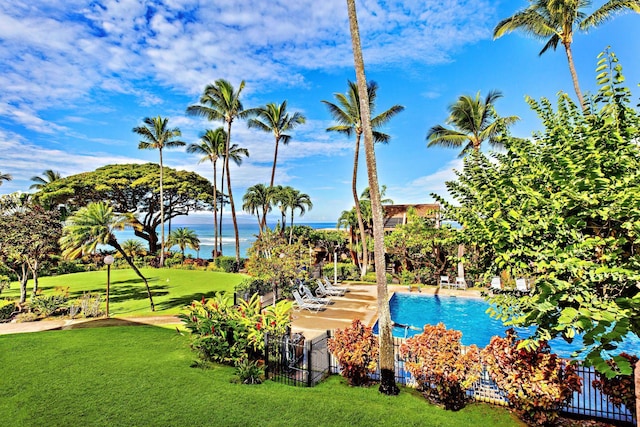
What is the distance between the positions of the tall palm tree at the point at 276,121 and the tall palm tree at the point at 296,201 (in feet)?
15.2

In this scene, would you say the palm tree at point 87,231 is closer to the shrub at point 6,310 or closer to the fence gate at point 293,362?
the shrub at point 6,310

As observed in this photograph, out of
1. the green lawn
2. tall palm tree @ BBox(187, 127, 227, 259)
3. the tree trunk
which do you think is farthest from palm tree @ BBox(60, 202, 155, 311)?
tall palm tree @ BBox(187, 127, 227, 259)

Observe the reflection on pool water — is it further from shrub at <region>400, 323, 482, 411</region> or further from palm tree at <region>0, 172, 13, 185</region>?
palm tree at <region>0, 172, 13, 185</region>

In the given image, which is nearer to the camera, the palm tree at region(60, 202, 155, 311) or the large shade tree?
the palm tree at region(60, 202, 155, 311)

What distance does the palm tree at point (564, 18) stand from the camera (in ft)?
37.6

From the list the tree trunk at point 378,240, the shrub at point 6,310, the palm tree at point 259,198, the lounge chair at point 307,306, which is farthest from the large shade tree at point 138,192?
the tree trunk at point 378,240

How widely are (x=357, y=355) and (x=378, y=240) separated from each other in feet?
8.53

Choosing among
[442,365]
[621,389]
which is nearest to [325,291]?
[442,365]

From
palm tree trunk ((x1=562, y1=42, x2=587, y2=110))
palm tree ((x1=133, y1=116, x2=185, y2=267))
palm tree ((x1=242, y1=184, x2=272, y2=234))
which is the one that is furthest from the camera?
palm tree ((x1=242, y1=184, x2=272, y2=234))

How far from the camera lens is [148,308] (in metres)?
13.9

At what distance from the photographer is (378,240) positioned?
6715 mm

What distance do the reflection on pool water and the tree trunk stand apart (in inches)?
194

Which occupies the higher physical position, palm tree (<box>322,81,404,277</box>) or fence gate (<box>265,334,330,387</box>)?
palm tree (<box>322,81,404,277</box>)

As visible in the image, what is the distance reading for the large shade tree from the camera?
3156 cm
